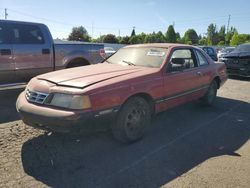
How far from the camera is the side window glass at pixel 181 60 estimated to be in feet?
17.3

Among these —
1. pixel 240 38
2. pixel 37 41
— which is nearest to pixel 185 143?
pixel 37 41

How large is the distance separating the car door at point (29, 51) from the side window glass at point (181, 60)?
12.0 feet

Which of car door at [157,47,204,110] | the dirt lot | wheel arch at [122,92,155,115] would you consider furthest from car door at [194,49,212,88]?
wheel arch at [122,92,155,115]

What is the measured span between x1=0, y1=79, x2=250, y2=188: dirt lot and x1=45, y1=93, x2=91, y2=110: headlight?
2.37 ft

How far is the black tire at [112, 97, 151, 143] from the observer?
4.20m

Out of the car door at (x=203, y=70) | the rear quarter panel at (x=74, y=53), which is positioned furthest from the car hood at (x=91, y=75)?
the rear quarter panel at (x=74, y=53)

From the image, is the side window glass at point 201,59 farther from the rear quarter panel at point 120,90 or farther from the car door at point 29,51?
the car door at point 29,51

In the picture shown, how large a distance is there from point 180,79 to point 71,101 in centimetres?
245

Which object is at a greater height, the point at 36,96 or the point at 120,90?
the point at 120,90

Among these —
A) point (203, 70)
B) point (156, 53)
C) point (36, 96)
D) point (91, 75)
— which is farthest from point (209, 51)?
point (36, 96)

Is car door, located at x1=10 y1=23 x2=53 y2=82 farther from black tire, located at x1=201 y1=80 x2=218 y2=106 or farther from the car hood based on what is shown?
black tire, located at x1=201 y1=80 x2=218 y2=106

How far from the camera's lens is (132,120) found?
442 centimetres

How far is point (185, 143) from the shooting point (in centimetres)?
455

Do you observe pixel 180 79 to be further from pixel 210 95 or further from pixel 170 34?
pixel 170 34
